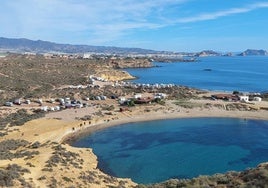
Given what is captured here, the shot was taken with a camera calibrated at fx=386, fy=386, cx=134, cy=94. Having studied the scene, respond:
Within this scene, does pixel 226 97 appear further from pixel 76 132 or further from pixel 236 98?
pixel 76 132

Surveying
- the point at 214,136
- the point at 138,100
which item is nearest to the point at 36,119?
the point at 138,100

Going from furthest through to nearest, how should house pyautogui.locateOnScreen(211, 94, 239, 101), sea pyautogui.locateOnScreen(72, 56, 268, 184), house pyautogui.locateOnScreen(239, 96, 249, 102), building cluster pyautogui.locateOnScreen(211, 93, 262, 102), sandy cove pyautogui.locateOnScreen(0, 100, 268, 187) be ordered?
→ house pyautogui.locateOnScreen(211, 94, 239, 101), building cluster pyautogui.locateOnScreen(211, 93, 262, 102), house pyautogui.locateOnScreen(239, 96, 249, 102), sea pyautogui.locateOnScreen(72, 56, 268, 184), sandy cove pyautogui.locateOnScreen(0, 100, 268, 187)

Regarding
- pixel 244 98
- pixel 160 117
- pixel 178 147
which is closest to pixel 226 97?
pixel 244 98

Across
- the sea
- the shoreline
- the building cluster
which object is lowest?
the sea

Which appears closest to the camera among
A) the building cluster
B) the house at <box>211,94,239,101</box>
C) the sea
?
the sea

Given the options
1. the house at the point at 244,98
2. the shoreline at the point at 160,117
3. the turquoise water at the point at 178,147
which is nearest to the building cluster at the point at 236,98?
the house at the point at 244,98

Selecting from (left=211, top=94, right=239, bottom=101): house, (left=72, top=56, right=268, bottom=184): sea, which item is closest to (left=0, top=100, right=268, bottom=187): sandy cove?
(left=72, top=56, right=268, bottom=184): sea

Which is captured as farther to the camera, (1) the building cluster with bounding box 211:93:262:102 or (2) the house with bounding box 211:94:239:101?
(2) the house with bounding box 211:94:239:101

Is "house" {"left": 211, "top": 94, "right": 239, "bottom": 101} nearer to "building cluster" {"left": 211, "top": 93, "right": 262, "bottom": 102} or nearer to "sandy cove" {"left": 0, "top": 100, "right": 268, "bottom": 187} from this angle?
"building cluster" {"left": 211, "top": 93, "right": 262, "bottom": 102}
